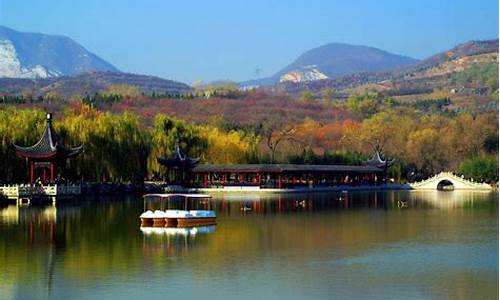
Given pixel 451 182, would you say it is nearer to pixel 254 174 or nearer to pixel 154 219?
pixel 254 174

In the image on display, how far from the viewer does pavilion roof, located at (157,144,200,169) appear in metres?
59.7

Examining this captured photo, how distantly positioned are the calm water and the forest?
473 inches

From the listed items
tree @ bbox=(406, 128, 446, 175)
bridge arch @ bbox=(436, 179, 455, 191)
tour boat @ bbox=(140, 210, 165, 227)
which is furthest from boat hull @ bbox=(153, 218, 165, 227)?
tree @ bbox=(406, 128, 446, 175)

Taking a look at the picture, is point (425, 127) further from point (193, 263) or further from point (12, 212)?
point (193, 263)

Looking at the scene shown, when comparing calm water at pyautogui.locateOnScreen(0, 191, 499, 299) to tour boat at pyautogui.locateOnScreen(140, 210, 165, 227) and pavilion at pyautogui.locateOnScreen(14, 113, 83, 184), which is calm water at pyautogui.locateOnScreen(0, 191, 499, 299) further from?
pavilion at pyautogui.locateOnScreen(14, 113, 83, 184)

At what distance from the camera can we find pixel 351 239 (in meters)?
29.3

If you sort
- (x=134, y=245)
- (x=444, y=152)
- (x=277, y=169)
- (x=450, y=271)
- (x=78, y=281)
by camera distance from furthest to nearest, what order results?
(x=444, y=152) < (x=277, y=169) < (x=134, y=245) < (x=450, y=271) < (x=78, y=281)

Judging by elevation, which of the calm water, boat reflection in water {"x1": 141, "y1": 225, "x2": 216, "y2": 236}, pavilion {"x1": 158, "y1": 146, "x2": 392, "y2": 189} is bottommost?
the calm water

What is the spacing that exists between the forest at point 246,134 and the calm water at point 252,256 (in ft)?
39.4

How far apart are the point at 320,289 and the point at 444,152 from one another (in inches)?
2551

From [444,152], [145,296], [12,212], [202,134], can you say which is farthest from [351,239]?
[444,152]

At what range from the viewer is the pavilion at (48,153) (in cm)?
4572

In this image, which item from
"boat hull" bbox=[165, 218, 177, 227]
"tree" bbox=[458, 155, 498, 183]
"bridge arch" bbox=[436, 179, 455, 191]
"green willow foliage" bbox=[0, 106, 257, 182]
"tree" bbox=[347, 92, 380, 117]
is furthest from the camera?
"tree" bbox=[347, 92, 380, 117]

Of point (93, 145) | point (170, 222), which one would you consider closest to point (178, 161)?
point (93, 145)
